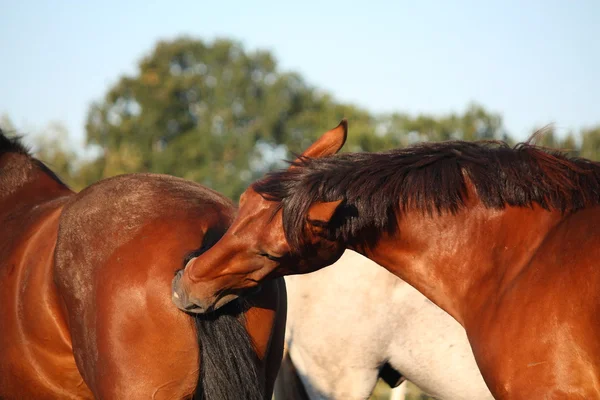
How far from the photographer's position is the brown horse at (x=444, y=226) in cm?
296

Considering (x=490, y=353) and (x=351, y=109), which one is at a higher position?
(x=490, y=353)

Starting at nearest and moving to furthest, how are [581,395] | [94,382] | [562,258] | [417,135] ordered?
[581,395]
[562,258]
[94,382]
[417,135]

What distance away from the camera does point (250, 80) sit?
44.9m

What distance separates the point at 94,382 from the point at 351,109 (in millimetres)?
41344

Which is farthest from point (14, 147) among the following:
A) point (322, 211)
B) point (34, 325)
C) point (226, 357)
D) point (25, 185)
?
point (322, 211)

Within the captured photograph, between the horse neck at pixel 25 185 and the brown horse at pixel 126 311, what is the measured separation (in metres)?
0.70

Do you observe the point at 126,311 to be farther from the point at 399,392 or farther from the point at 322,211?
the point at 399,392

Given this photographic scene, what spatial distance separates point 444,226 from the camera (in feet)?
10.5

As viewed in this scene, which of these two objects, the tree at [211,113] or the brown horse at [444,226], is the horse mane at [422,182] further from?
the tree at [211,113]

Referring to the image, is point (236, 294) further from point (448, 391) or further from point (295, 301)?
point (448, 391)

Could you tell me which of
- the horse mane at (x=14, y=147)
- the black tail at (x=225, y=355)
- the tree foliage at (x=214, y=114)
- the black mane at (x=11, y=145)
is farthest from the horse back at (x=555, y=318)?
the tree foliage at (x=214, y=114)

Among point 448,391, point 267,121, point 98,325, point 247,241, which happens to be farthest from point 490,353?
point 267,121

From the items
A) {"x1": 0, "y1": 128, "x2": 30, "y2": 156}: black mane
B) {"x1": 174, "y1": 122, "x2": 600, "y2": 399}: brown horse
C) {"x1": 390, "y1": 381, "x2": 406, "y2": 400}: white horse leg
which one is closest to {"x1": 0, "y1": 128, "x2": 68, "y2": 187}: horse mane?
{"x1": 0, "y1": 128, "x2": 30, "y2": 156}: black mane

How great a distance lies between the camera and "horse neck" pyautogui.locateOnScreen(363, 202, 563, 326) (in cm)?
Answer: 308
